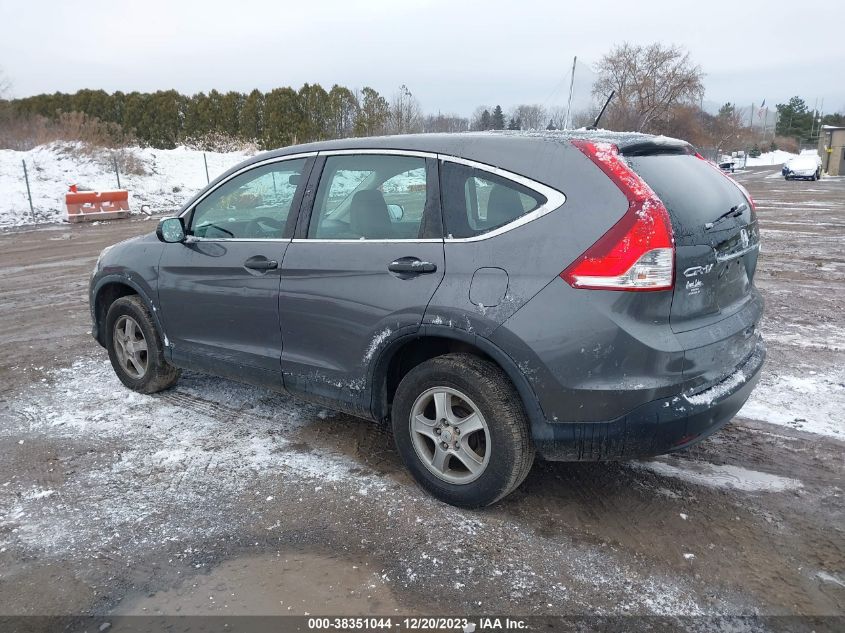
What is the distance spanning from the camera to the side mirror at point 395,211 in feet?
11.0

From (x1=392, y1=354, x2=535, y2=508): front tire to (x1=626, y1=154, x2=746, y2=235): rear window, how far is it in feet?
3.49

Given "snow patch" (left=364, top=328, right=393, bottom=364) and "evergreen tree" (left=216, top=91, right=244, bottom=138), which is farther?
"evergreen tree" (left=216, top=91, right=244, bottom=138)

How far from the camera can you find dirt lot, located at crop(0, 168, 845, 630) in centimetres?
262

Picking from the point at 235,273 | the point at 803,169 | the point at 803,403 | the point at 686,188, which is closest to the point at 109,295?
the point at 235,273

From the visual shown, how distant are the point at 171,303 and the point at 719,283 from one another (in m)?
3.41

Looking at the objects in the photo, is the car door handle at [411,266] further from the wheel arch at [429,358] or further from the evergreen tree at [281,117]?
the evergreen tree at [281,117]

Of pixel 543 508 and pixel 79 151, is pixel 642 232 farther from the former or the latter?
pixel 79 151

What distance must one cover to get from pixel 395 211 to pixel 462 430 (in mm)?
1199


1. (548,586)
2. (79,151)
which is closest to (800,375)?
(548,586)

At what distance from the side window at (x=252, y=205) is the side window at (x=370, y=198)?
0.25 m

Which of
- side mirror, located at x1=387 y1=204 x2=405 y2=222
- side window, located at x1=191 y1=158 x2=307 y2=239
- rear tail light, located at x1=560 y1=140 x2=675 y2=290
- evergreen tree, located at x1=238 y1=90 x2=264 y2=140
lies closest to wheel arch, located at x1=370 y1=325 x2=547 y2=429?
rear tail light, located at x1=560 y1=140 x2=675 y2=290

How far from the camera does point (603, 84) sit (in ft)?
172

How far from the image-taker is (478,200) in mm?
3053

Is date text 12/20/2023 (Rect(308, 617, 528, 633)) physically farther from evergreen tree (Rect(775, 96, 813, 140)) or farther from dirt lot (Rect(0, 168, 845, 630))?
evergreen tree (Rect(775, 96, 813, 140))
